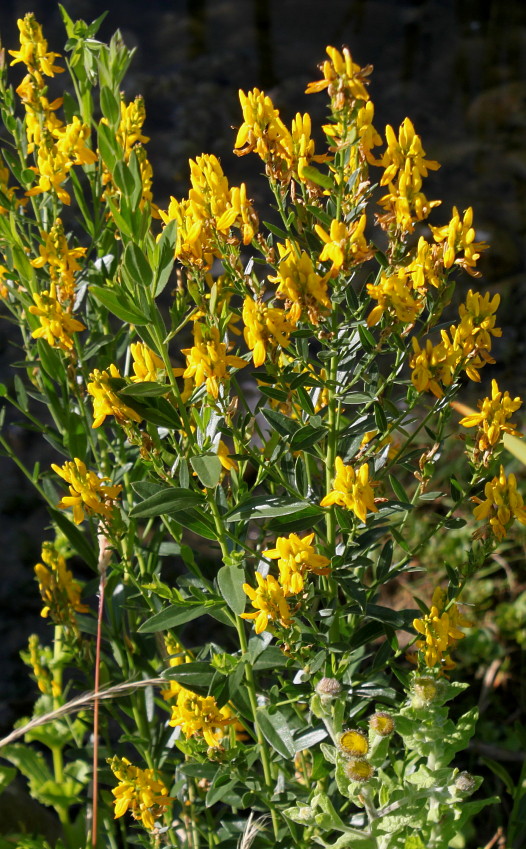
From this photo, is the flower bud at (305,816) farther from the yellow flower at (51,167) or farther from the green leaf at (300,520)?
the yellow flower at (51,167)

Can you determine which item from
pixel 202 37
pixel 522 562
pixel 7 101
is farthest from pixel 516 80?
pixel 7 101

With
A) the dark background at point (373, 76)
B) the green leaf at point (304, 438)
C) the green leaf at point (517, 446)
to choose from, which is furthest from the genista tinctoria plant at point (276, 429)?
the dark background at point (373, 76)

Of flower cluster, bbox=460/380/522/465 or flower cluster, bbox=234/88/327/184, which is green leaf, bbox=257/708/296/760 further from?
flower cluster, bbox=234/88/327/184

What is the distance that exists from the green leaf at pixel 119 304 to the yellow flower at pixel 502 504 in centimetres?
56

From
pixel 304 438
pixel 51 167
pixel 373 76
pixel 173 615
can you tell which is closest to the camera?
pixel 304 438

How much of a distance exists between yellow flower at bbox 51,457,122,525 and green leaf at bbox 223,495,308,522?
0.21 meters

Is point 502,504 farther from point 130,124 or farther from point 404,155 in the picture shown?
point 130,124

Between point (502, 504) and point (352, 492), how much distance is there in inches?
10.3

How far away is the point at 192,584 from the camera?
1.50 m

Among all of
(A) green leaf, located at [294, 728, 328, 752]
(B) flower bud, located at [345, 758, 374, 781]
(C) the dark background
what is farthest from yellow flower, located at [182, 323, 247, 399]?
(C) the dark background

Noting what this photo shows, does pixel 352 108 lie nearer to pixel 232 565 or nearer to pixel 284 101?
pixel 232 565

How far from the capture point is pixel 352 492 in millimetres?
1151

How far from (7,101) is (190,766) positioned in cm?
119

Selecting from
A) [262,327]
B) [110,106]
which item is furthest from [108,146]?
[262,327]
